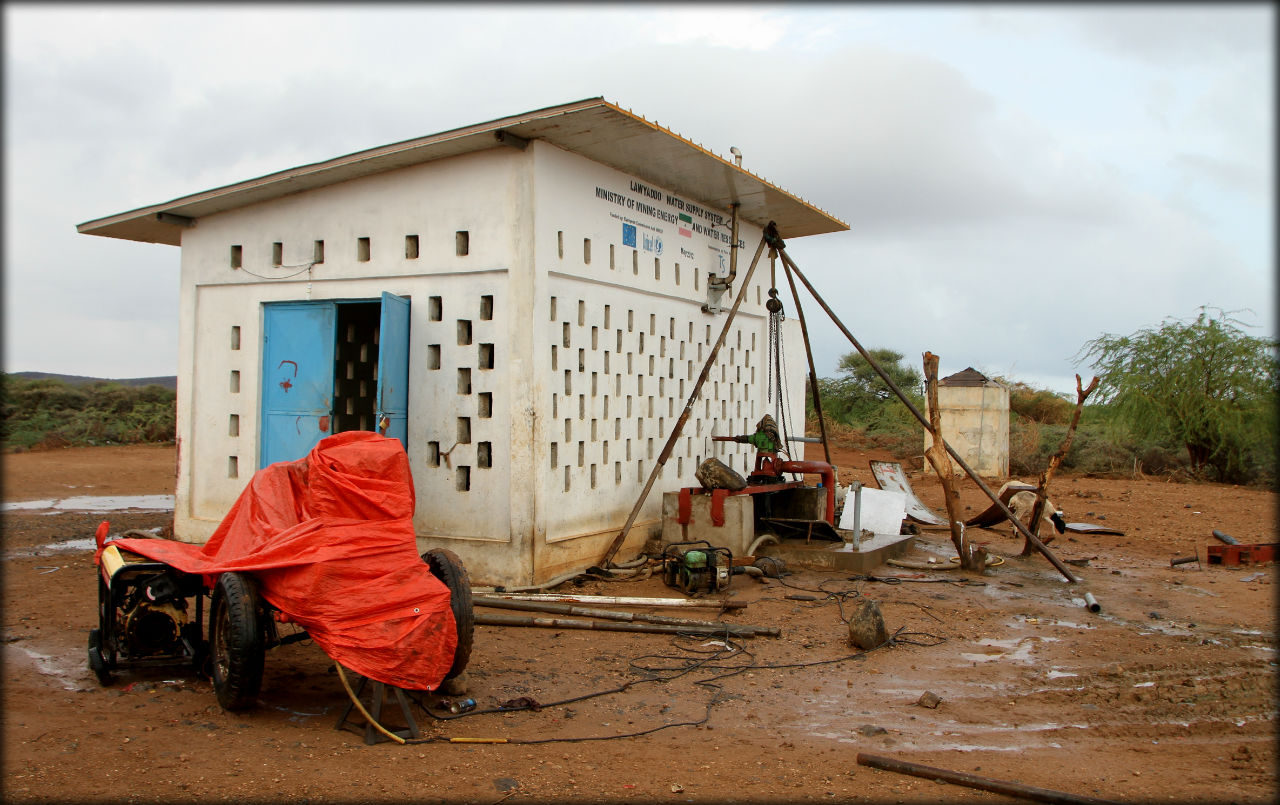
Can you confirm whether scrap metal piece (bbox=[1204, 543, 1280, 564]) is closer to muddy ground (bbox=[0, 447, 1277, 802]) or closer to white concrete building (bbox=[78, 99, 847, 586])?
muddy ground (bbox=[0, 447, 1277, 802])

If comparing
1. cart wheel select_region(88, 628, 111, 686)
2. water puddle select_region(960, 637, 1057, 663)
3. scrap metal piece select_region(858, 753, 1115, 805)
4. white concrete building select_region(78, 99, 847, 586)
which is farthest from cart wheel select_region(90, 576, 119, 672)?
water puddle select_region(960, 637, 1057, 663)

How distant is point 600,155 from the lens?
10.2 meters

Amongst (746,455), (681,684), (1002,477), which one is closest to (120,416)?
(746,455)

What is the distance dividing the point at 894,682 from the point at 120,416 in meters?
31.1

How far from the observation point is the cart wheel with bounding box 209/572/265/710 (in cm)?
509

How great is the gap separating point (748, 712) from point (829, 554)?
536 cm

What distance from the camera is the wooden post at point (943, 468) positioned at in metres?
10.9

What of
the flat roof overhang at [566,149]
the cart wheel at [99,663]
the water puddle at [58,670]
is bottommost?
the water puddle at [58,670]

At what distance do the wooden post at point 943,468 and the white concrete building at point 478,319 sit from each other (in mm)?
3212

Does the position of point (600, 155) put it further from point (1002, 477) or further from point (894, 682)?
point (1002, 477)

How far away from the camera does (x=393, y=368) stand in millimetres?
9570

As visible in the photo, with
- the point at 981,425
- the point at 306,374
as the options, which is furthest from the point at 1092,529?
the point at 306,374

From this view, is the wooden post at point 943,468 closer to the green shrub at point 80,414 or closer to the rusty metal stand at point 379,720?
the rusty metal stand at point 379,720

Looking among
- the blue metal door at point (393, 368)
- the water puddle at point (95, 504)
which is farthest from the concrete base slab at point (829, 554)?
the water puddle at point (95, 504)
